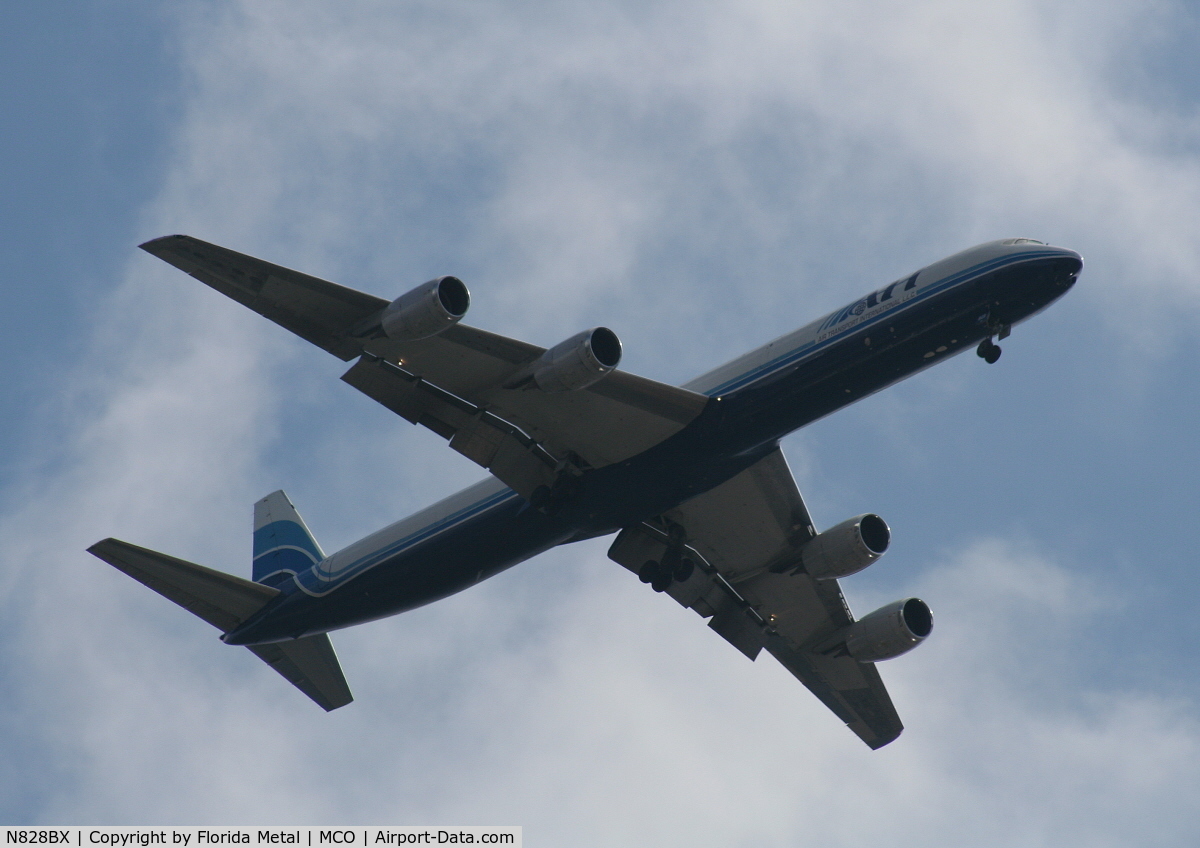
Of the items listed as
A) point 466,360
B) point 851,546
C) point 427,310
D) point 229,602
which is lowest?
point 851,546

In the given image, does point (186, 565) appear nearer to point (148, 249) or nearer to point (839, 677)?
point (148, 249)

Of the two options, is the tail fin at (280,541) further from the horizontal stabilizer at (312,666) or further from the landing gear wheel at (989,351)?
the landing gear wheel at (989,351)

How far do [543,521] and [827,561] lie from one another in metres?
8.22

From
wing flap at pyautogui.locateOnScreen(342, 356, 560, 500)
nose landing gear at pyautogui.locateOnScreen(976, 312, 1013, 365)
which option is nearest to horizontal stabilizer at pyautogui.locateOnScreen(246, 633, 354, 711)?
wing flap at pyautogui.locateOnScreen(342, 356, 560, 500)

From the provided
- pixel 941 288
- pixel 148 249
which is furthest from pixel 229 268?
pixel 941 288

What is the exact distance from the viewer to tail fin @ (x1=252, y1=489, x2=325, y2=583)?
41938 mm

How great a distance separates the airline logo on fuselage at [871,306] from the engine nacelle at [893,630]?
33.9ft

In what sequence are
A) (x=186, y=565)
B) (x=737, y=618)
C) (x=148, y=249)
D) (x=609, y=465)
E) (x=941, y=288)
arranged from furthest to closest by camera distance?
(x=737, y=618) → (x=186, y=565) → (x=609, y=465) → (x=941, y=288) → (x=148, y=249)

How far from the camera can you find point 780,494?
38.5 metres

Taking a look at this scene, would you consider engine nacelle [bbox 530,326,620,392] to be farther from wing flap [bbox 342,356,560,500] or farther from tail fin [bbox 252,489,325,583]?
tail fin [bbox 252,489,325,583]

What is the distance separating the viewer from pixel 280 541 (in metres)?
42.9

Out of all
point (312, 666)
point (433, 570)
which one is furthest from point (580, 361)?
point (312, 666)

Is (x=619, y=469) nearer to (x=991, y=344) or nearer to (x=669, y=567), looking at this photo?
(x=669, y=567)

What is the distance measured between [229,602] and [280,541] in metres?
4.56
